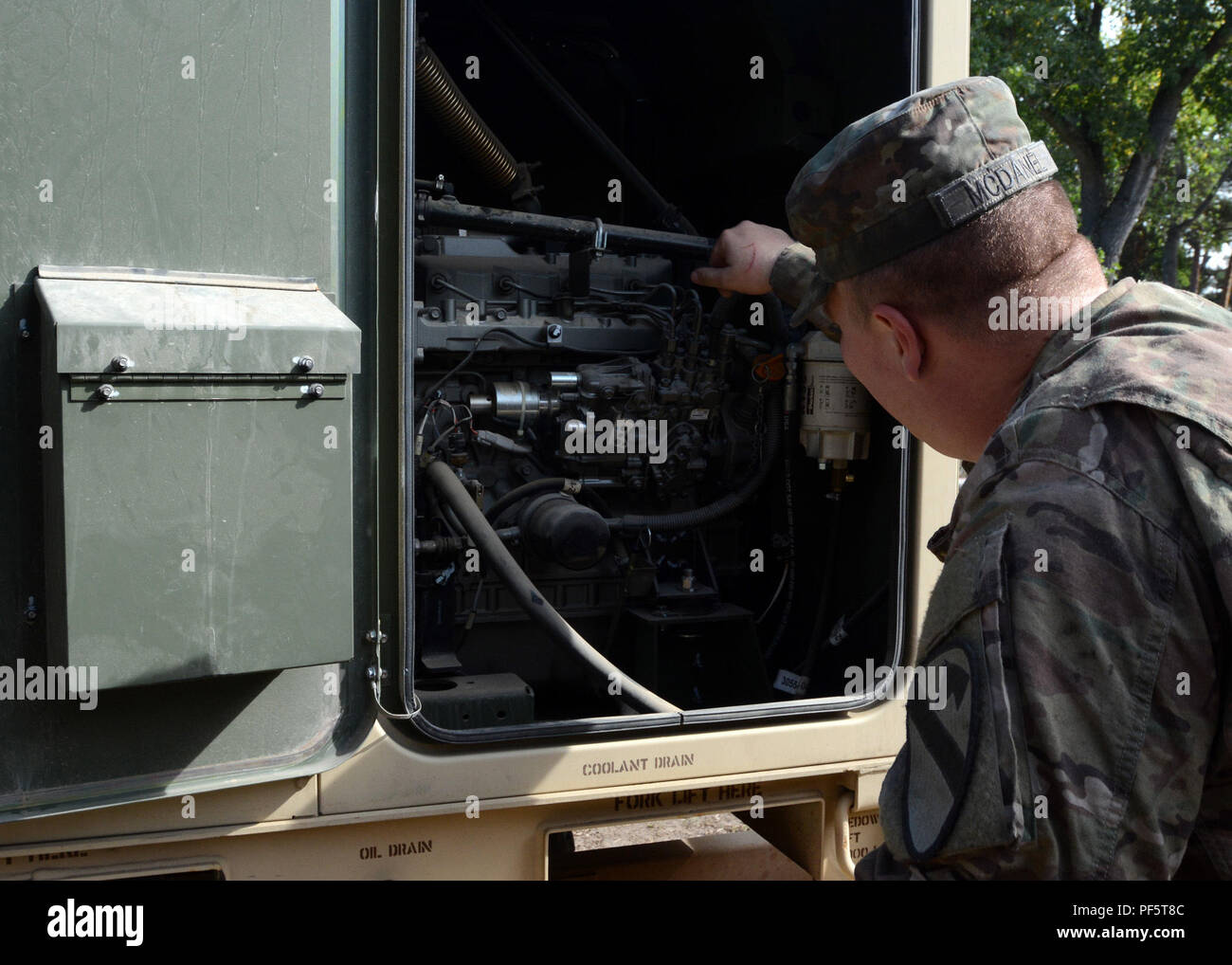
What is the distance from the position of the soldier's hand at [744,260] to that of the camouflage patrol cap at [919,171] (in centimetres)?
135

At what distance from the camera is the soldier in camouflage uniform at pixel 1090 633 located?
1191 millimetres

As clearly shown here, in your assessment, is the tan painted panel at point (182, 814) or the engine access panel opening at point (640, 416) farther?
the engine access panel opening at point (640, 416)

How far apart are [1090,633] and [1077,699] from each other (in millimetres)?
70

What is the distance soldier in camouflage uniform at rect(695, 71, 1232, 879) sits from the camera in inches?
46.9

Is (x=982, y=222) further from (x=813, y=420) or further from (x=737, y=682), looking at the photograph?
(x=737, y=682)

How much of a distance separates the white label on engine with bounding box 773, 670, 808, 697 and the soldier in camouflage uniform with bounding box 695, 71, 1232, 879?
1652 millimetres

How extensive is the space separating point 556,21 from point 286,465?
85.1 inches

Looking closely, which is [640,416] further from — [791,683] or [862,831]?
[862,831]

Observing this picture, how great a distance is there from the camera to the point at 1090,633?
119cm

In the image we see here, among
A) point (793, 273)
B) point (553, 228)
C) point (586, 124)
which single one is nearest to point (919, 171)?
point (793, 273)

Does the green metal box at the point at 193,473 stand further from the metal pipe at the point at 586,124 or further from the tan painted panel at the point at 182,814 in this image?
the metal pipe at the point at 586,124

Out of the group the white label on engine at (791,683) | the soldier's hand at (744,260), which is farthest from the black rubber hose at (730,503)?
the white label on engine at (791,683)

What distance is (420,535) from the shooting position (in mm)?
2805

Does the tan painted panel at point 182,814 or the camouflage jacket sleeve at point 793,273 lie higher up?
the camouflage jacket sleeve at point 793,273
